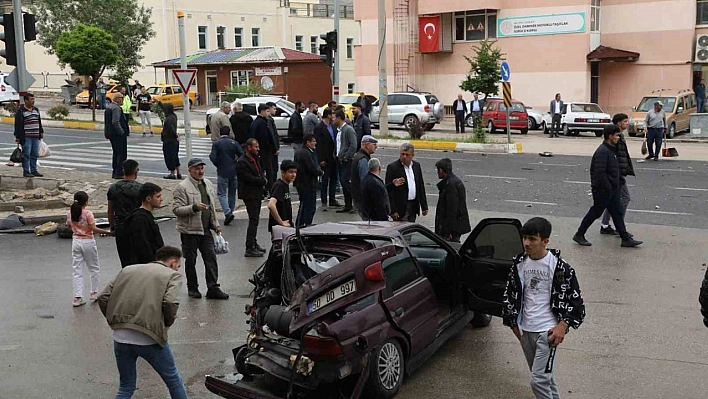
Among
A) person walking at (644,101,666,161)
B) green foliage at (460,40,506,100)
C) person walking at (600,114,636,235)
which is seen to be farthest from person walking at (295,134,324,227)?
green foliage at (460,40,506,100)

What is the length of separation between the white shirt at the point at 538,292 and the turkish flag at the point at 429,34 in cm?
3852

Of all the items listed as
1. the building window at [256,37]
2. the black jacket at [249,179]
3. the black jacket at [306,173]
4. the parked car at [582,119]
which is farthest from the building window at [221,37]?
the black jacket at [249,179]

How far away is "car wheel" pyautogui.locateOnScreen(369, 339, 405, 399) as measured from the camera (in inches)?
237

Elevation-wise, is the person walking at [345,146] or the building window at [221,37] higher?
the building window at [221,37]

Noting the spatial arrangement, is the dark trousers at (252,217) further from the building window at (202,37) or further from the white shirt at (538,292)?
the building window at (202,37)

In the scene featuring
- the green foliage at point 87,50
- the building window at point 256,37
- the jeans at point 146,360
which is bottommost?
the jeans at point 146,360

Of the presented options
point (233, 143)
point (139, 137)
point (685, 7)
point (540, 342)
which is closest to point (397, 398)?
point (540, 342)

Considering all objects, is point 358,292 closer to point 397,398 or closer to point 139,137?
point 397,398

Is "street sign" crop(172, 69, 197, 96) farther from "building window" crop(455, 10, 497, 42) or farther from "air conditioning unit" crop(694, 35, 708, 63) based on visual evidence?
"air conditioning unit" crop(694, 35, 708, 63)

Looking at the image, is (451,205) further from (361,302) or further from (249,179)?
(361,302)

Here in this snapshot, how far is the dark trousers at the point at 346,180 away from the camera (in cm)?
1482

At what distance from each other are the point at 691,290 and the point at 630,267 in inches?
48.4

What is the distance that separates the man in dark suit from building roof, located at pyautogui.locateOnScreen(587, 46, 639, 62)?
2981 centimetres

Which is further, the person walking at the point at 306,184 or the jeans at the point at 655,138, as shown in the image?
the jeans at the point at 655,138
